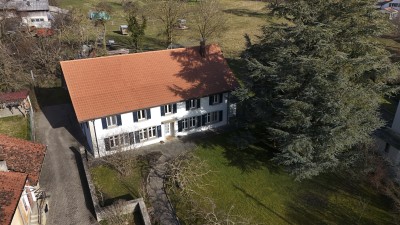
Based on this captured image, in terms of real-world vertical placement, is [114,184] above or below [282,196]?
above

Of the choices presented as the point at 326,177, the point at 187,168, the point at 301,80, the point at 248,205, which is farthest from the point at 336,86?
the point at 187,168

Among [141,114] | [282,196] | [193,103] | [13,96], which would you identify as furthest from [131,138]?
[13,96]

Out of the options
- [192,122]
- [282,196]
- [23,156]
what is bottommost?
[282,196]

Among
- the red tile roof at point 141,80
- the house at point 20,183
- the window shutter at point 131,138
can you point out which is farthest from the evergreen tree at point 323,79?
the house at point 20,183

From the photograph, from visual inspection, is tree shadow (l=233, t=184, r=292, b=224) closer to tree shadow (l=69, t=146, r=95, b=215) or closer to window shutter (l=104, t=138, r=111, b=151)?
tree shadow (l=69, t=146, r=95, b=215)

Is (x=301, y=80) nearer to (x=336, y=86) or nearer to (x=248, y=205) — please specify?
(x=336, y=86)

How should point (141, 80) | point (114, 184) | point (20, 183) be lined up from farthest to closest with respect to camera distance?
point (141, 80), point (114, 184), point (20, 183)

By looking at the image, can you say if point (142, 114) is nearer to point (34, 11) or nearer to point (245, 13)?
point (34, 11)
